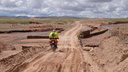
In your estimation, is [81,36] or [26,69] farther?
[81,36]

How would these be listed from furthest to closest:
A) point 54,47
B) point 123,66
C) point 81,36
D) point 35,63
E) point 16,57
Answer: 1. point 81,36
2. point 54,47
3. point 16,57
4. point 35,63
5. point 123,66

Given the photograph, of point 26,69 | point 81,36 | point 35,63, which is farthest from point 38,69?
point 81,36

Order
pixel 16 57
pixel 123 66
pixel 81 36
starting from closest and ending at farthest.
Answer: pixel 123 66
pixel 16 57
pixel 81 36

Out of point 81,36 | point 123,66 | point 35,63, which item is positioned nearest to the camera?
point 123,66

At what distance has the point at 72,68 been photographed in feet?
38.4

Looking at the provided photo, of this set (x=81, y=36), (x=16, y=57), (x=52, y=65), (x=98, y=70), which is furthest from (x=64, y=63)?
(x=81, y=36)

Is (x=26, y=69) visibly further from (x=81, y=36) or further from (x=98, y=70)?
(x=81, y=36)

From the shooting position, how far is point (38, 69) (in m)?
11.1

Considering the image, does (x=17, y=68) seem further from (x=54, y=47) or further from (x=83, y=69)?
(x=54, y=47)

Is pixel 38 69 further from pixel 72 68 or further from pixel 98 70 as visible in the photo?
pixel 98 70

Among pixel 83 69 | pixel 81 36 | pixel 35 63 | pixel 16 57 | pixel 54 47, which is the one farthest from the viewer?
pixel 81 36

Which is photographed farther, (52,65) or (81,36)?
(81,36)

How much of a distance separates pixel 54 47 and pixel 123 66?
7.88 m

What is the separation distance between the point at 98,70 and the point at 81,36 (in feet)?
69.1
